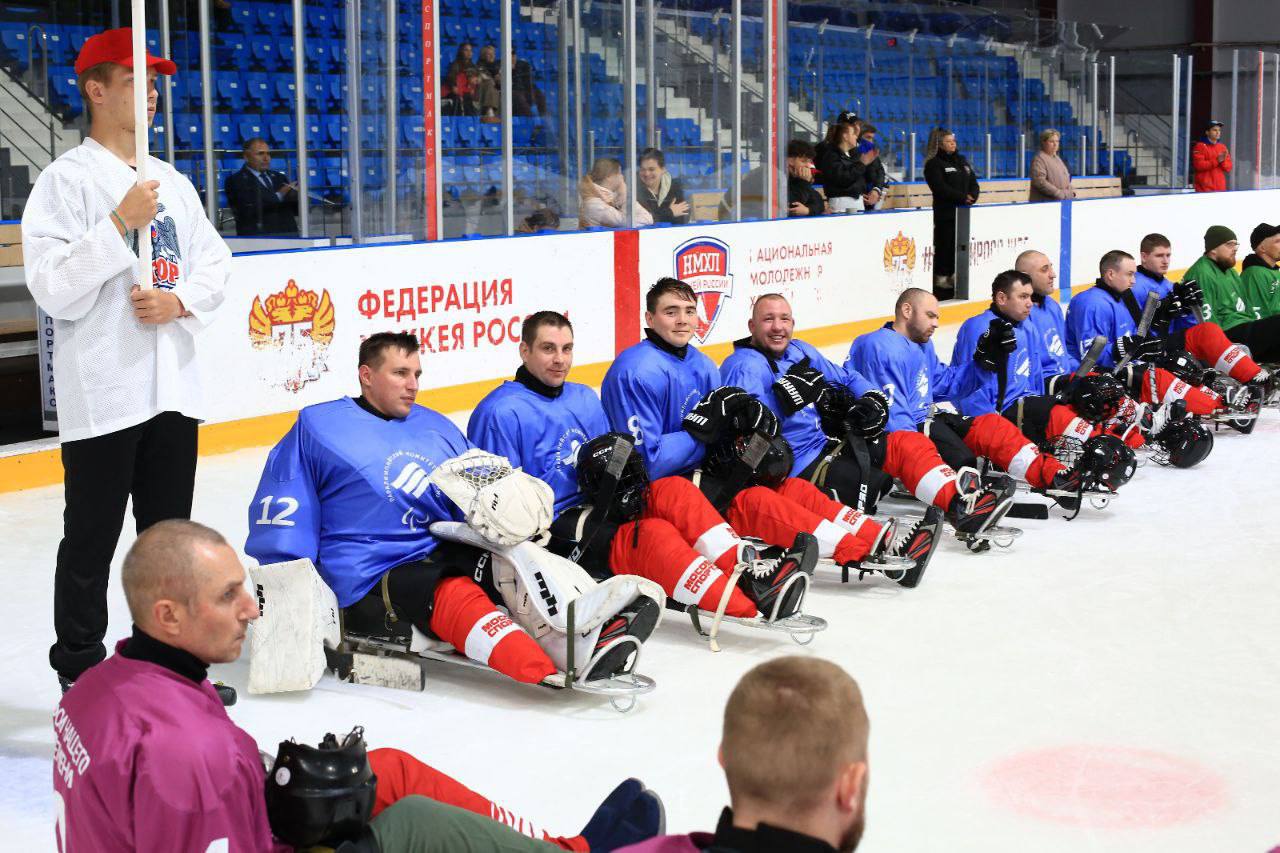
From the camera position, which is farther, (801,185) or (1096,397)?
(801,185)

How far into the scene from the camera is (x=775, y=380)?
5.49 meters

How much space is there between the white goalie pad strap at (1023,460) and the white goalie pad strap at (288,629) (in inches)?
126

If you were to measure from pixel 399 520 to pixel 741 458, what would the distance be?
128cm

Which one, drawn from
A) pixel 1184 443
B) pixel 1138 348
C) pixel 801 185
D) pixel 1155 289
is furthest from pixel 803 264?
pixel 1184 443

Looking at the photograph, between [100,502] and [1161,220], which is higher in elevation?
[1161,220]

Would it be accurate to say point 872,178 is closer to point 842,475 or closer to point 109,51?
point 842,475

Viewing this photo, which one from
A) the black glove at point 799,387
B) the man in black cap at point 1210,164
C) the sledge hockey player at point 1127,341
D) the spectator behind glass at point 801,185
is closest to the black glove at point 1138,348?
the sledge hockey player at point 1127,341

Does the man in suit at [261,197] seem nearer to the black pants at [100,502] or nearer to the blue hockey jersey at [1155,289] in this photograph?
the blue hockey jersey at [1155,289]

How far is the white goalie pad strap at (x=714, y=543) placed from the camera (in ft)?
15.2

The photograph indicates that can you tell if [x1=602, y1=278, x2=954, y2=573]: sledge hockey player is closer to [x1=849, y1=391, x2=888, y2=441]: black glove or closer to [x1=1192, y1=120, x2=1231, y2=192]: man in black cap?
[x1=849, y1=391, x2=888, y2=441]: black glove

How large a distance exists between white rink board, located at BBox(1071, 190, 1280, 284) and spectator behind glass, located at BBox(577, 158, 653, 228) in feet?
17.9

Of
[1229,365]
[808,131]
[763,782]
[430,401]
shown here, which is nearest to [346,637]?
[763,782]

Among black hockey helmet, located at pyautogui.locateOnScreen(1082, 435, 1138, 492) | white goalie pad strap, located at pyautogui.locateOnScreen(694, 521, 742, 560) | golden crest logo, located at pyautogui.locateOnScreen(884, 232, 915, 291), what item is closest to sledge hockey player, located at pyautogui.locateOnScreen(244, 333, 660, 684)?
white goalie pad strap, located at pyautogui.locateOnScreen(694, 521, 742, 560)

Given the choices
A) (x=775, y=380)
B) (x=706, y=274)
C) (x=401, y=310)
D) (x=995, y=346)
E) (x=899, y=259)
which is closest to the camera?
(x=775, y=380)
